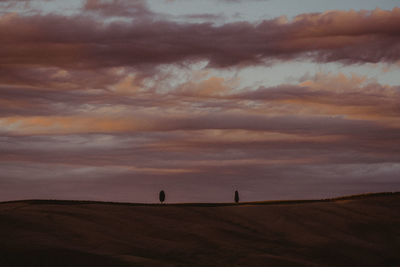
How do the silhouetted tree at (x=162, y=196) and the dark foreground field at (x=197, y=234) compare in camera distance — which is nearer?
the dark foreground field at (x=197, y=234)

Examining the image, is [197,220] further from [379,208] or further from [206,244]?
[379,208]

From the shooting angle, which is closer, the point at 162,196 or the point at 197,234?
the point at 197,234

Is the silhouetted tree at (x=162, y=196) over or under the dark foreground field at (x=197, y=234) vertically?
over

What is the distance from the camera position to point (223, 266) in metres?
28.9

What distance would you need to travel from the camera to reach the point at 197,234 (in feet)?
117

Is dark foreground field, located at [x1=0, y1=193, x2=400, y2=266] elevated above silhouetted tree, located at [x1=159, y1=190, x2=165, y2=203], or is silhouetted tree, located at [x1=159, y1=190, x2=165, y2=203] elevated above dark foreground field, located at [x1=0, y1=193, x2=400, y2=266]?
silhouetted tree, located at [x1=159, y1=190, x2=165, y2=203]

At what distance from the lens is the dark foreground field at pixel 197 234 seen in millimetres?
28773

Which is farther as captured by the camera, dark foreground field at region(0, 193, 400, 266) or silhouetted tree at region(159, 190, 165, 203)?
silhouetted tree at region(159, 190, 165, 203)

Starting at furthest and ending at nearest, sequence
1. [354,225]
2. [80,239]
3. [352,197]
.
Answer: [352,197] → [354,225] → [80,239]

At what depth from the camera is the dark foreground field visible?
28773 millimetres

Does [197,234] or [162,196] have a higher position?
[162,196]

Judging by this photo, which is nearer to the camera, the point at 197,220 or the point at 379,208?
the point at 197,220

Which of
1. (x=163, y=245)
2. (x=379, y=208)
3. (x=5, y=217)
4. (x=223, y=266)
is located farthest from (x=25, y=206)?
(x=379, y=208)

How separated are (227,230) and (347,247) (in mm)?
7812
